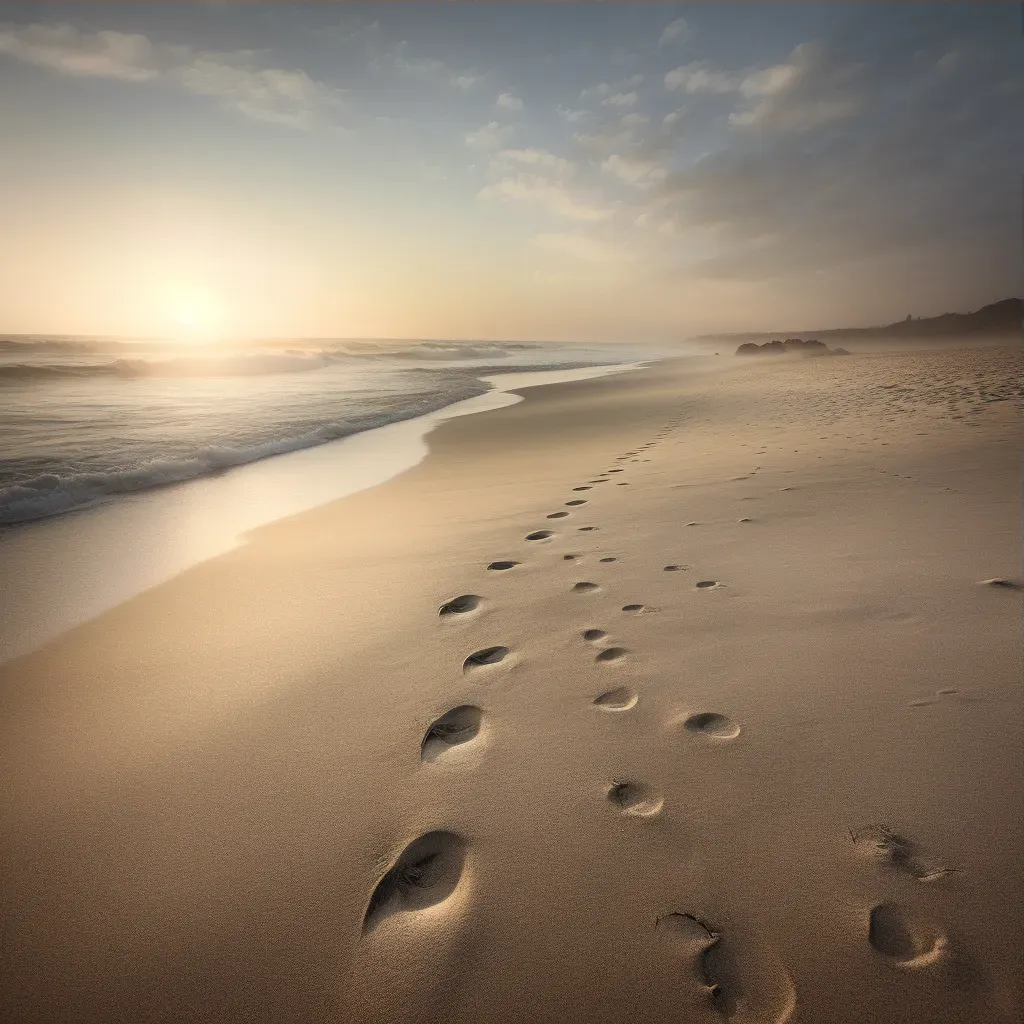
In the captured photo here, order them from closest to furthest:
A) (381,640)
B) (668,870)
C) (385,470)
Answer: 1. (668,870)
2. (381,640)
3. (385,470)

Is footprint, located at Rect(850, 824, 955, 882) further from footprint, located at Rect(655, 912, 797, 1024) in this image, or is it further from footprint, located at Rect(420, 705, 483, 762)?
footprint, located at Rect(420, 705, 483, 762)

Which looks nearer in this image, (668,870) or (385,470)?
(668,870)

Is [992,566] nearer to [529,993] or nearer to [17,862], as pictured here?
[529,993]

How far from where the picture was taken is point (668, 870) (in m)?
1.24

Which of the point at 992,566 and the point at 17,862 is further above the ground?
the point at 992,566

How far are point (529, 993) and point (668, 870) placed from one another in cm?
39

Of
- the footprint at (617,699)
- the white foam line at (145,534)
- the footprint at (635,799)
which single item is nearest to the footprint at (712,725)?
the footprint at (617,699)

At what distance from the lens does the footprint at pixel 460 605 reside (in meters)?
2.65

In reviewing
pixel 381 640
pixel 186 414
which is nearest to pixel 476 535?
pixel 381 640

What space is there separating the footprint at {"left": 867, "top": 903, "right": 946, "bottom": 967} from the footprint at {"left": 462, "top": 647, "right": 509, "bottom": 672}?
4.48ft

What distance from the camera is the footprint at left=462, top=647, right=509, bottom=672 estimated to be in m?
2.17

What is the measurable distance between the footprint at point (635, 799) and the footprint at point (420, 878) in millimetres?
422

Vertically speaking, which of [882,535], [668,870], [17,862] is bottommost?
[17,862]

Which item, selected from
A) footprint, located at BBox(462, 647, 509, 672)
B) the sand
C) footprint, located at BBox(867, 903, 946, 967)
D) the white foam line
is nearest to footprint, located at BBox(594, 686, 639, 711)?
the sand
